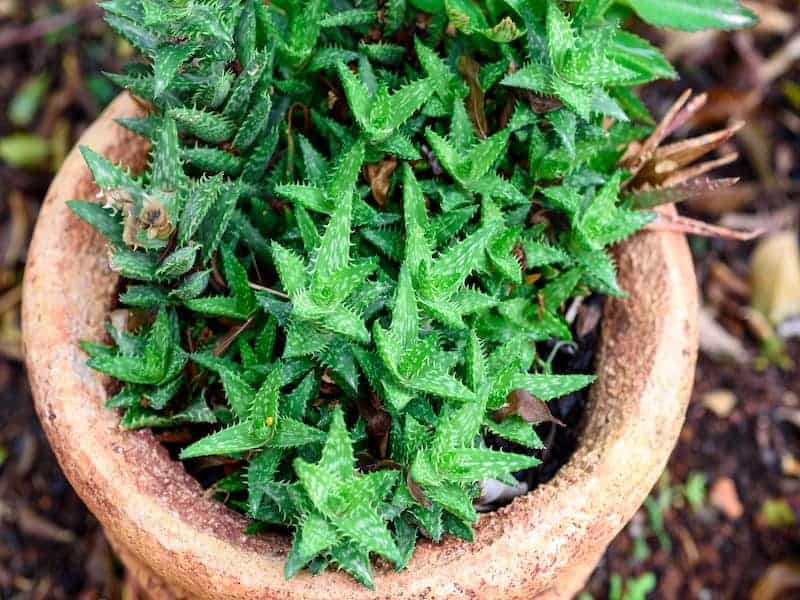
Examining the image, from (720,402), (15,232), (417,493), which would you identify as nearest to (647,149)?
(417,493)

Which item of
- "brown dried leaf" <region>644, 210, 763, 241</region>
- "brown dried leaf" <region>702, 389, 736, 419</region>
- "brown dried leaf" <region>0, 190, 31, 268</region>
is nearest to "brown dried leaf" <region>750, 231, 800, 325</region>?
"brown dried leaf" <region>702, 389, 736, 419</region>

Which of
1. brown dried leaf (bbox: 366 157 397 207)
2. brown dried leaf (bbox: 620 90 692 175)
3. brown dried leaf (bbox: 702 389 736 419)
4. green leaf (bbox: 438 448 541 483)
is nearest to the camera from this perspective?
green leaf (bbox: 438 448 541 483)

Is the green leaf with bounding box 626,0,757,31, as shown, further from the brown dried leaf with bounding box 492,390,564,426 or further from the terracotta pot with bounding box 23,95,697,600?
the brown dried leaf with bounding box 492,390,564,426

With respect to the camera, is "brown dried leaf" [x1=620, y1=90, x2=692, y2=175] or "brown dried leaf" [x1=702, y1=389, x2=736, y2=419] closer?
"brown dried leaf" [x1=620, y1=90, x2=692, y2=175]

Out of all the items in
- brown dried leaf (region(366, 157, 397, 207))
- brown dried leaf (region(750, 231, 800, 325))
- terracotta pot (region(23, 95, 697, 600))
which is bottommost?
brown dried leaf (region(750, 231, 800, 325))

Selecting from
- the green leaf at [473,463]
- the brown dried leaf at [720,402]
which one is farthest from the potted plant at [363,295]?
the brown dried leaf at [720,402]

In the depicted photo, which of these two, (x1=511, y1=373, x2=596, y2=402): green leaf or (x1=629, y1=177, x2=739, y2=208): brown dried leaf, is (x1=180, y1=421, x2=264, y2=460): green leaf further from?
(x1=629, y1=177, x2=739, y2=208): brown dried leaf

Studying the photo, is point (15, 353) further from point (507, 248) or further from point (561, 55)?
point (561, 55)

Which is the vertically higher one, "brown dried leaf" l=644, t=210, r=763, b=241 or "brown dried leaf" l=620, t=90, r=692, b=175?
"brown dried leaf" l=620, t=90, r=692, b=175

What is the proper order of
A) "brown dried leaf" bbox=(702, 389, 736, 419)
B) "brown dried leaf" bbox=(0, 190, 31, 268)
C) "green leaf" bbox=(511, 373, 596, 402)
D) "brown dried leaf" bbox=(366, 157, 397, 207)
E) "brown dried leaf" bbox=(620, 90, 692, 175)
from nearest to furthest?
"green leaf" bbox=(511, 373, 596, 402) < "brown dried leaf" bbox=(366, 157, 397, 207) < "brown dried leaf" bbox=(620, 90, 692, 175) < "brown dried leaf" bbox=(702, 389, 736, 419) < "brown dried leaf" bbox=(0, 190, 31, 268)
